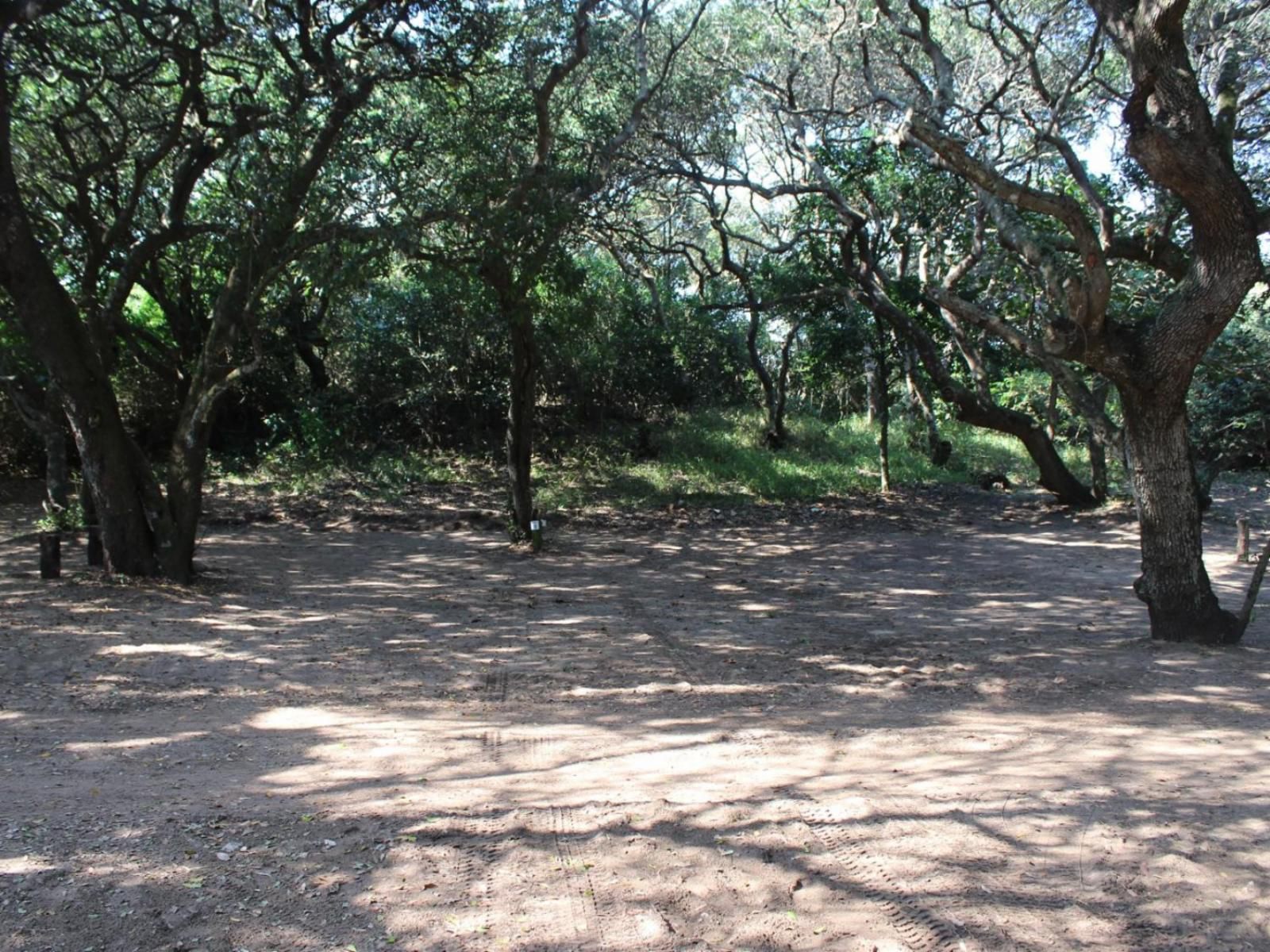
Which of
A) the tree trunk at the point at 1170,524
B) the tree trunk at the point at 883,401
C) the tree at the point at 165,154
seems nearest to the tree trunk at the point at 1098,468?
the tree trunk at the point at 883,401

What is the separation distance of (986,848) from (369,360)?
667 inches

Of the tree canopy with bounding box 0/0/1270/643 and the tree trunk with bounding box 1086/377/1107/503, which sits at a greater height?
the tree canopy with bounding box 0/0/1270/643

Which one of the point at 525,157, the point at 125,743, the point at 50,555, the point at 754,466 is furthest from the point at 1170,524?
the point at 754,466

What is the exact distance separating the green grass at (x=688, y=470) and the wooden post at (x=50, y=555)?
22.0 feet

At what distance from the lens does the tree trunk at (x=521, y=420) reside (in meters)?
12.4

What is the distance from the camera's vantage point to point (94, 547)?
10.8 metres

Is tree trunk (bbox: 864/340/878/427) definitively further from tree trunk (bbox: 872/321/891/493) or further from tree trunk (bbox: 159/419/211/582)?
tree trunk (bbox: 159/419/211/582)

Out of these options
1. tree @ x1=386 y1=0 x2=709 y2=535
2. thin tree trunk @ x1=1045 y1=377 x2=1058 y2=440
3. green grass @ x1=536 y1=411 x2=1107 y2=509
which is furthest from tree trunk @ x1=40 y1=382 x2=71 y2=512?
thin tree trunk @ x1=1045 y1=377 x2=1058 y2=440

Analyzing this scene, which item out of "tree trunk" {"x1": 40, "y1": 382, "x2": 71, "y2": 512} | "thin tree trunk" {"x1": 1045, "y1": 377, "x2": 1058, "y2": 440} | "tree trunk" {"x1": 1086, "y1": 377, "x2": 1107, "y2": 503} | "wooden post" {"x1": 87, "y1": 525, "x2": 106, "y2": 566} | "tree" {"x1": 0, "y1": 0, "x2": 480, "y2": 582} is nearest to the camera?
"tree" {"x1": 0, "y1": 0, "x2": 480, "y2": 582}

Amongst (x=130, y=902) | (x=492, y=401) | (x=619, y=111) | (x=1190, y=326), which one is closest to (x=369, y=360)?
(x=492, y=401)

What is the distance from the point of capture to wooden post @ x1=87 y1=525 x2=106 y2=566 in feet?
35.0

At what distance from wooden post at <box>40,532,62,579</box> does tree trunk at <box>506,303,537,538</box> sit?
5230 millimetres

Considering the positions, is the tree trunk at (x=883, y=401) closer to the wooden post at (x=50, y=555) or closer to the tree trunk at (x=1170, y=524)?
the tree trunk at (x=1170, y=524)

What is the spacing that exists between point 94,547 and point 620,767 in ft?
27.0
